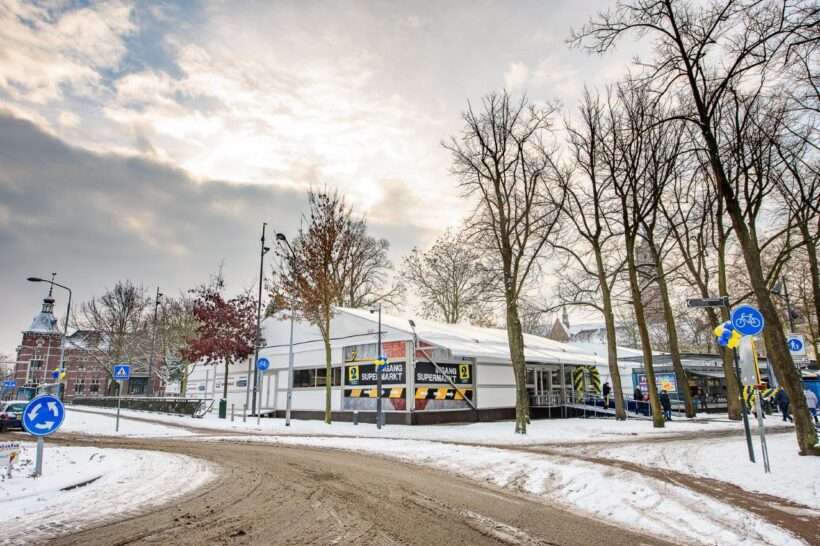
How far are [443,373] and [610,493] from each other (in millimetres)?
16579

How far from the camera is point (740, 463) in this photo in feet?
36.1

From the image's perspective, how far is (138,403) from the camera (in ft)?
121

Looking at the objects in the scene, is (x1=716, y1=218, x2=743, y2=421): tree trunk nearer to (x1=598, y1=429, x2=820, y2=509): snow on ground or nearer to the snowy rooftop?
the snowy rooftop

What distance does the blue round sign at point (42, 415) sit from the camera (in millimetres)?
8617

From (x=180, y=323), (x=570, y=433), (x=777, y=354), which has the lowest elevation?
(x=570, y=433)

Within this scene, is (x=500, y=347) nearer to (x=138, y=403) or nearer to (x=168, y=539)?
(x=168, y=539)

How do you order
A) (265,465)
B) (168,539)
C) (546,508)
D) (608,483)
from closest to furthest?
(168,539) → (546,508) → (608,483) → (265,465)

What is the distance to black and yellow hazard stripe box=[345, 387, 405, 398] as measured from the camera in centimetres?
2388

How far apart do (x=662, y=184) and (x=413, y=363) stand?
1335cm

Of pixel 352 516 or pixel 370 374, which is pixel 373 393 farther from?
pixel 352 516

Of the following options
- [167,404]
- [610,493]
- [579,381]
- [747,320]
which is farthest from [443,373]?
[167,404]

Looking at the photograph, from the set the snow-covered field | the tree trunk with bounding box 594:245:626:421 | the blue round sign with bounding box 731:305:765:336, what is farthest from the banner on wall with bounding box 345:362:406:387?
the blue round sign with bounding box 731:305:765:336

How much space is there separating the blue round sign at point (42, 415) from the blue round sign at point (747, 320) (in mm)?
12528

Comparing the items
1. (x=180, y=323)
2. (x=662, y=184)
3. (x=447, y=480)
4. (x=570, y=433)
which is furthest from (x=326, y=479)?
(x=180, y=323)
